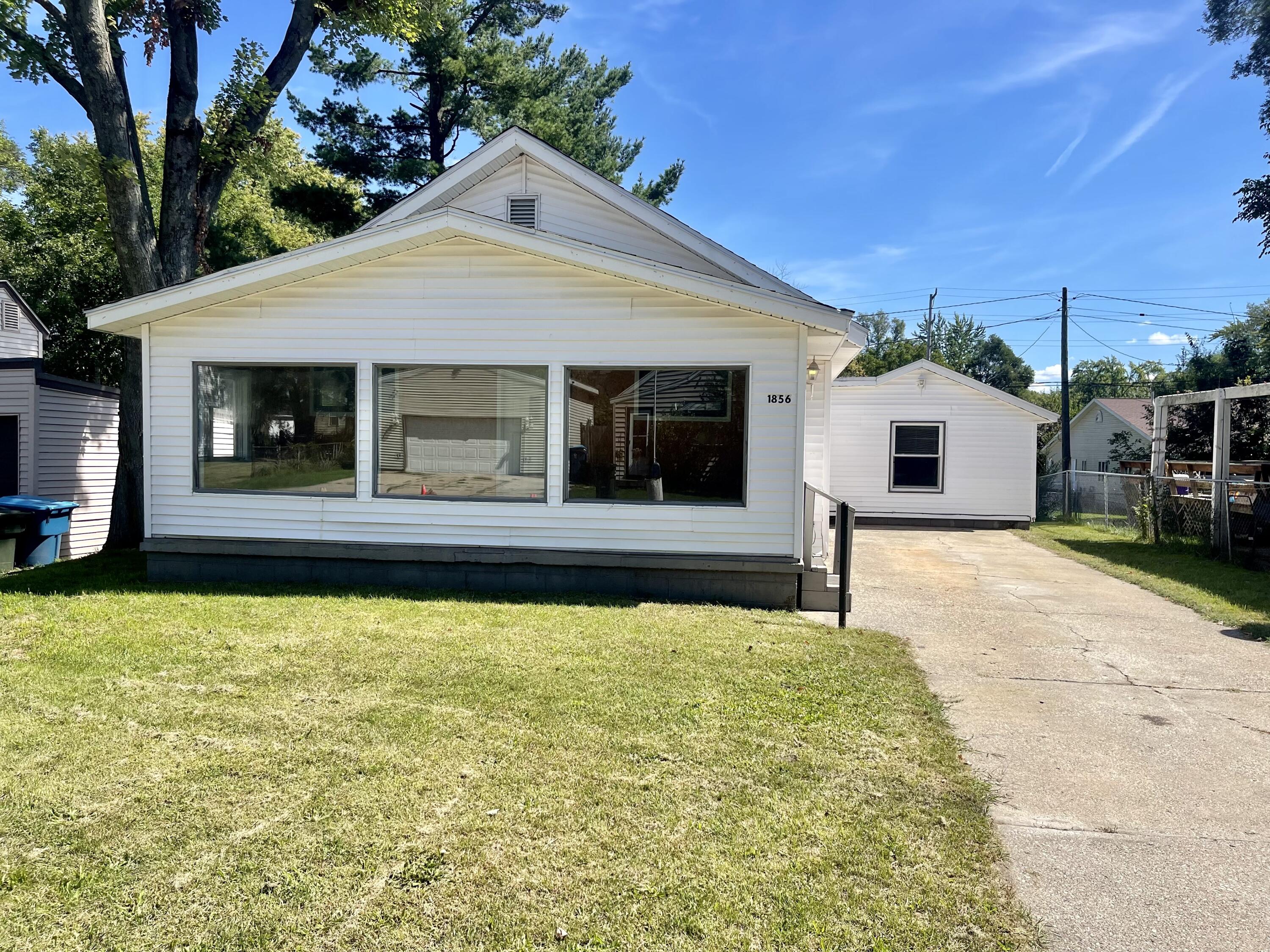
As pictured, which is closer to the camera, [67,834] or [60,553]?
[67,834]

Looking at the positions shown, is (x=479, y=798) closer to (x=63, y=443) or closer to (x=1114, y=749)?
(x=1114, y=749)

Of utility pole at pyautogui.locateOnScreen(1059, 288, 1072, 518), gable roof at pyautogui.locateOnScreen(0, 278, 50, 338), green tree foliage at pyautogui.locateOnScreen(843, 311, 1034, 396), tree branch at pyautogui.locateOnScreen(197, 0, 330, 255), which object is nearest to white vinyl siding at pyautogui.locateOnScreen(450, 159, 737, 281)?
tree branch at pyautogui.locateOnScreen(197, 0, 330, 255)

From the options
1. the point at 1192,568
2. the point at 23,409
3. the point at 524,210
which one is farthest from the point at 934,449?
the point at 23,409

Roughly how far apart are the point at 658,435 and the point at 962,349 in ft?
188

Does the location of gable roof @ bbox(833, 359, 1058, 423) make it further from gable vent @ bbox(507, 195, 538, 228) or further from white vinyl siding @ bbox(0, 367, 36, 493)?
white vinyl siding @ bbox(0, 367, 36, 493)

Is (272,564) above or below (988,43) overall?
below

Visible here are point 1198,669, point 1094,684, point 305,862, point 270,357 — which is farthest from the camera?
point 270,357

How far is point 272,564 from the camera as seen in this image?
25.6 feet

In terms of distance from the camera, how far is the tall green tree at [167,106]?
32.1ft

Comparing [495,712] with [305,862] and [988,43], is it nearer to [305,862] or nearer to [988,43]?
[305,862]

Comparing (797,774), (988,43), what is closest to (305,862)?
(797,774)

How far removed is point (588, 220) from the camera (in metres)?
9.21

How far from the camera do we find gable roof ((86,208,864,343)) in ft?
22.1

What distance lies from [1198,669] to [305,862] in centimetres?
621
